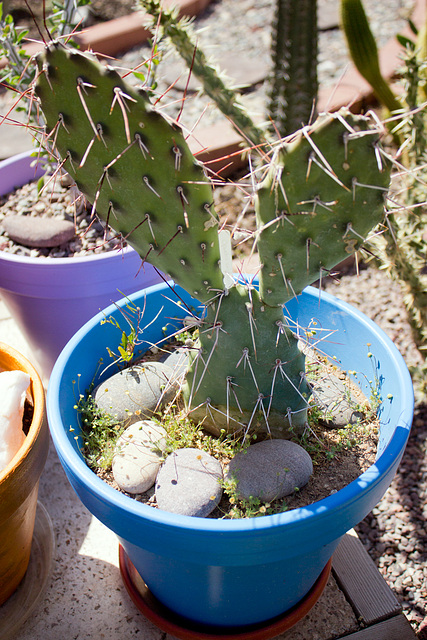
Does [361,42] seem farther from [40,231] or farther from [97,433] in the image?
[97,433]

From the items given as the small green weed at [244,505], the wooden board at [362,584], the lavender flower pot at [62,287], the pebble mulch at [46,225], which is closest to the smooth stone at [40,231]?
the pebble mulch at [46,225]

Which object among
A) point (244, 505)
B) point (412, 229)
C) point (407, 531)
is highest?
point (244, 505)

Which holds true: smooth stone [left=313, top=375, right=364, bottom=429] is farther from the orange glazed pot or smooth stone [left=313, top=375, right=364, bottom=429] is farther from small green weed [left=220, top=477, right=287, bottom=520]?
the orange glazed pot

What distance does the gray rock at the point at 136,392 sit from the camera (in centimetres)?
133

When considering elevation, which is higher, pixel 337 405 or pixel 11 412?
pixel 11 412

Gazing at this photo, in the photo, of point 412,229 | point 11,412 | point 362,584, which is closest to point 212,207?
point 11,412

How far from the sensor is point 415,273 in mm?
1854

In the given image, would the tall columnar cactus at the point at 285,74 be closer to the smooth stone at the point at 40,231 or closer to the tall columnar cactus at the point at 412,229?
the tall columnar cactus at the point at 412,229

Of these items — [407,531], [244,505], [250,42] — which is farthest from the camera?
[250,42]

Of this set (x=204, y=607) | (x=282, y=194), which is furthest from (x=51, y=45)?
(x=204, y=607)

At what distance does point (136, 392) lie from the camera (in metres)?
1.35

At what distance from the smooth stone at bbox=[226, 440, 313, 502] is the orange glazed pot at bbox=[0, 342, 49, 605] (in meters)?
0.41

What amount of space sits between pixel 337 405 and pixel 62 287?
87cm

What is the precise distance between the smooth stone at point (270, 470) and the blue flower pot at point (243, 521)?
129 mm
